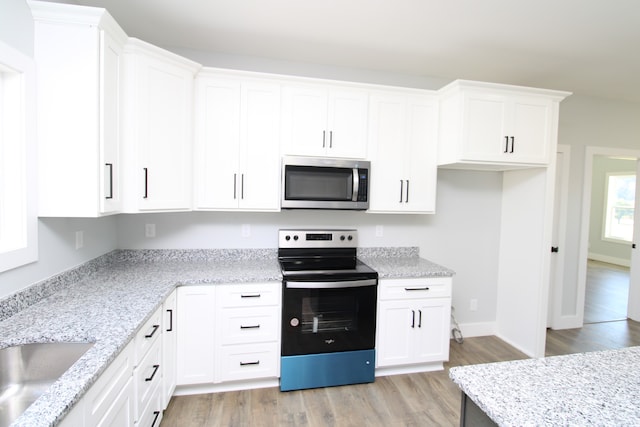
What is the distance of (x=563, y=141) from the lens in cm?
346

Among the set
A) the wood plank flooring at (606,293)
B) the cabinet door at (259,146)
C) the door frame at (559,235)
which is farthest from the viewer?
the wood plank flooring at (606,293)

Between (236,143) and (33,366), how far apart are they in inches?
67.4

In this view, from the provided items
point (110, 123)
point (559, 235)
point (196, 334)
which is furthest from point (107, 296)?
point (559, 235)

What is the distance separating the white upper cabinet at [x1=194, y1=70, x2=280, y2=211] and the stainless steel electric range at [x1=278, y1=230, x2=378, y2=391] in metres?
0.66

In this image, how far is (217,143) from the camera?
2393mm

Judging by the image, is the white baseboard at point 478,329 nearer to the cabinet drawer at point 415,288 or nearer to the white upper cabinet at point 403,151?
the cabinet drawer at point 415,288

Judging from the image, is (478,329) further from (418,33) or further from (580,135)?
(418,33)

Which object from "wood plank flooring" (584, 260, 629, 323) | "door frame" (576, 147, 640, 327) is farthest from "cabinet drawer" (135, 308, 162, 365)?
"wood plank flooring" (584, 260, 629, 323)

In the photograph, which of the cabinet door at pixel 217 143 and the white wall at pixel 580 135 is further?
the white wall at pixel 580 135

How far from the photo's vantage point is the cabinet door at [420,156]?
271 cm

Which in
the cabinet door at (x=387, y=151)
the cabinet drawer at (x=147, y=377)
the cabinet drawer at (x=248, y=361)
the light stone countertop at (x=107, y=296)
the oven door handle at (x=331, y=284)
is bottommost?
the cabinet drawer at (x=248, y=361)

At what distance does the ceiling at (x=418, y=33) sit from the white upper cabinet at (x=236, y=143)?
392 millimetres

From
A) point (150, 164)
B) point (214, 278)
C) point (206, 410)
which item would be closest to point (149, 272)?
point (214, 278)

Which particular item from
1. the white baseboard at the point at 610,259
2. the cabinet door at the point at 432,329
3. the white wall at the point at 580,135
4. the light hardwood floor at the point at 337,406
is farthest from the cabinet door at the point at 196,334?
the white baseboard at the point at 610,259
